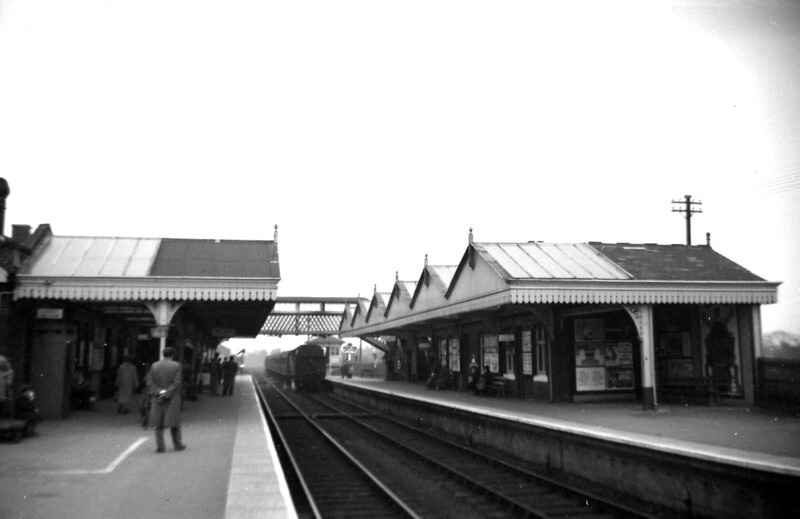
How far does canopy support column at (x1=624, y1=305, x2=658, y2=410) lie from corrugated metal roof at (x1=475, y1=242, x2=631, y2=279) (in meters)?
0.91

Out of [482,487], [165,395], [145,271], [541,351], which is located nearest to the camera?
[482,487]

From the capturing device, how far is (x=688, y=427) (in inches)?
470

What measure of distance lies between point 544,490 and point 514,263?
826 centimetres

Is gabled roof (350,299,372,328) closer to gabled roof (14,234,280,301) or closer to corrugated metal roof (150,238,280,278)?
corrugated metal roof (150,238,280,278)

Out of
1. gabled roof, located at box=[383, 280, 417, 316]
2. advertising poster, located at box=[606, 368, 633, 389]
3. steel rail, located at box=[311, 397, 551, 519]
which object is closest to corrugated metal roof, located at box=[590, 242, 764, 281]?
advertising poster, located at box=[606, 368, 633, 389]

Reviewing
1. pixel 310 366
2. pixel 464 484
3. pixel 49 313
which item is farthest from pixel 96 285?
pixel 310 366

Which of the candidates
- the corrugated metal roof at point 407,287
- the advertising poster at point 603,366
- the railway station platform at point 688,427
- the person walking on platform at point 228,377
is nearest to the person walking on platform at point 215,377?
the person walking on platform at point 228,377

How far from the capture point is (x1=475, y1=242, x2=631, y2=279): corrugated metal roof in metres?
16.7

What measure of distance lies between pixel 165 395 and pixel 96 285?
17.7ft

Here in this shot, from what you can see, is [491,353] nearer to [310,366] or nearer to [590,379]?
[590,379]

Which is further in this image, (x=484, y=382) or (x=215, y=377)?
(x=215, y=377)

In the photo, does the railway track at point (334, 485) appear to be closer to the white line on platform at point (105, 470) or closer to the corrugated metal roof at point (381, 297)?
the white line on platform at point (105, 470)

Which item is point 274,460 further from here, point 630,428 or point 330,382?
point 330,382

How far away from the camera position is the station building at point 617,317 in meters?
16.0
